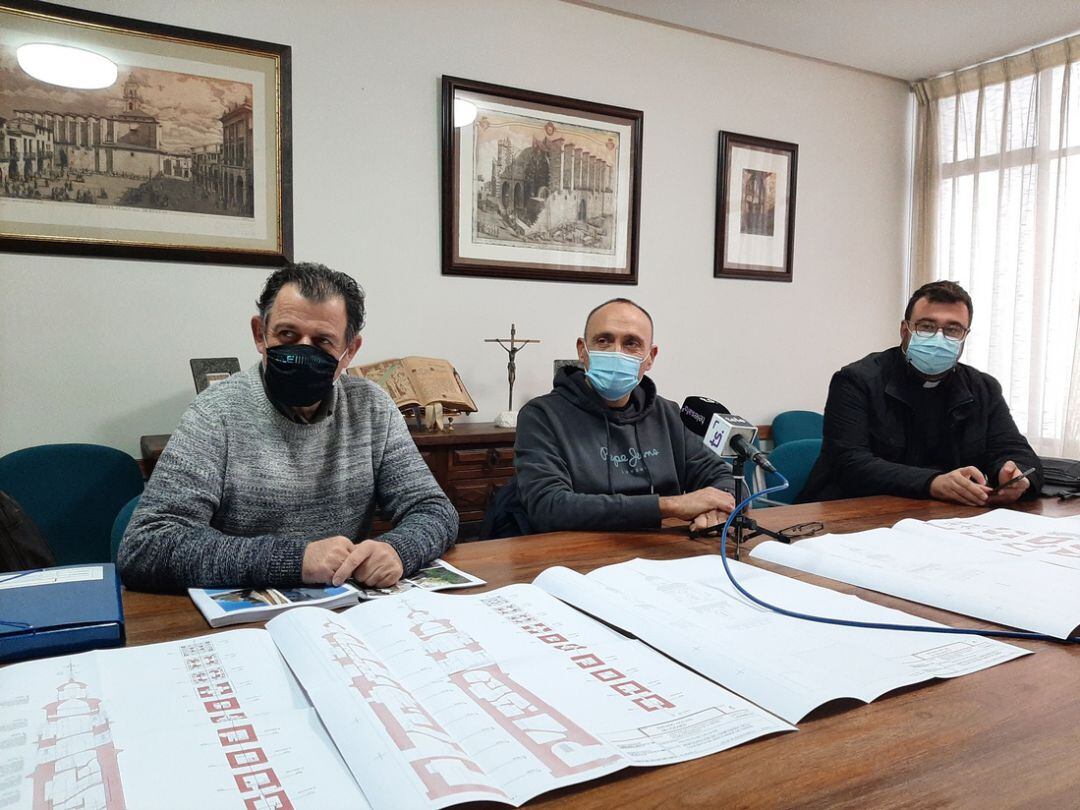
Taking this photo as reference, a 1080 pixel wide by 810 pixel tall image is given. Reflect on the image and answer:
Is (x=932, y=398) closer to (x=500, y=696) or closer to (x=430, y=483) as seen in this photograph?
(x=430, y=483)

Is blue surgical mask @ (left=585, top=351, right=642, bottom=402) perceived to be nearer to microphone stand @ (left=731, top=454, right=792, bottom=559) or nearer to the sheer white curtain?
microphone stand @ (left=731, top=454, right=792, bottom=559)

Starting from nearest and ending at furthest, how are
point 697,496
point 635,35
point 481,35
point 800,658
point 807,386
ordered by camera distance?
point 800,658 < point 697,496 < point 481,35 < point 635,35 < point 807,386

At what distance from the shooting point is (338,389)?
1711 millimetres

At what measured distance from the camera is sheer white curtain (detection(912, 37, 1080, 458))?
3930 mm

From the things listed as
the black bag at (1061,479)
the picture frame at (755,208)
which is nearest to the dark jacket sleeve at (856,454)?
the black bag at (1061,479)

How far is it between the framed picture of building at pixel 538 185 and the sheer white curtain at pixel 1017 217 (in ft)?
6.65

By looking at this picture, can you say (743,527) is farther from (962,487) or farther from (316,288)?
(316,288)

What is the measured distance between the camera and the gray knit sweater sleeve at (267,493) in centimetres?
120

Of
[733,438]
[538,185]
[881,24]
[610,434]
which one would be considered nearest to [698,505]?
[733,438]

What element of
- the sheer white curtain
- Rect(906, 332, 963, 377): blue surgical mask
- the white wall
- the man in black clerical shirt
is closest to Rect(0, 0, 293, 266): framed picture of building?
the white wall

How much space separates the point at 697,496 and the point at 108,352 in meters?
2.31

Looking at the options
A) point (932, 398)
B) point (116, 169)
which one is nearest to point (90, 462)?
point (116, 169)

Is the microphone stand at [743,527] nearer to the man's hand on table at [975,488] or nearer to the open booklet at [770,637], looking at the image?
the open booklet at [770,637]

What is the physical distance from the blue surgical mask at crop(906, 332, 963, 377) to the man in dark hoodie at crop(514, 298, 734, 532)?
2.54 ft
